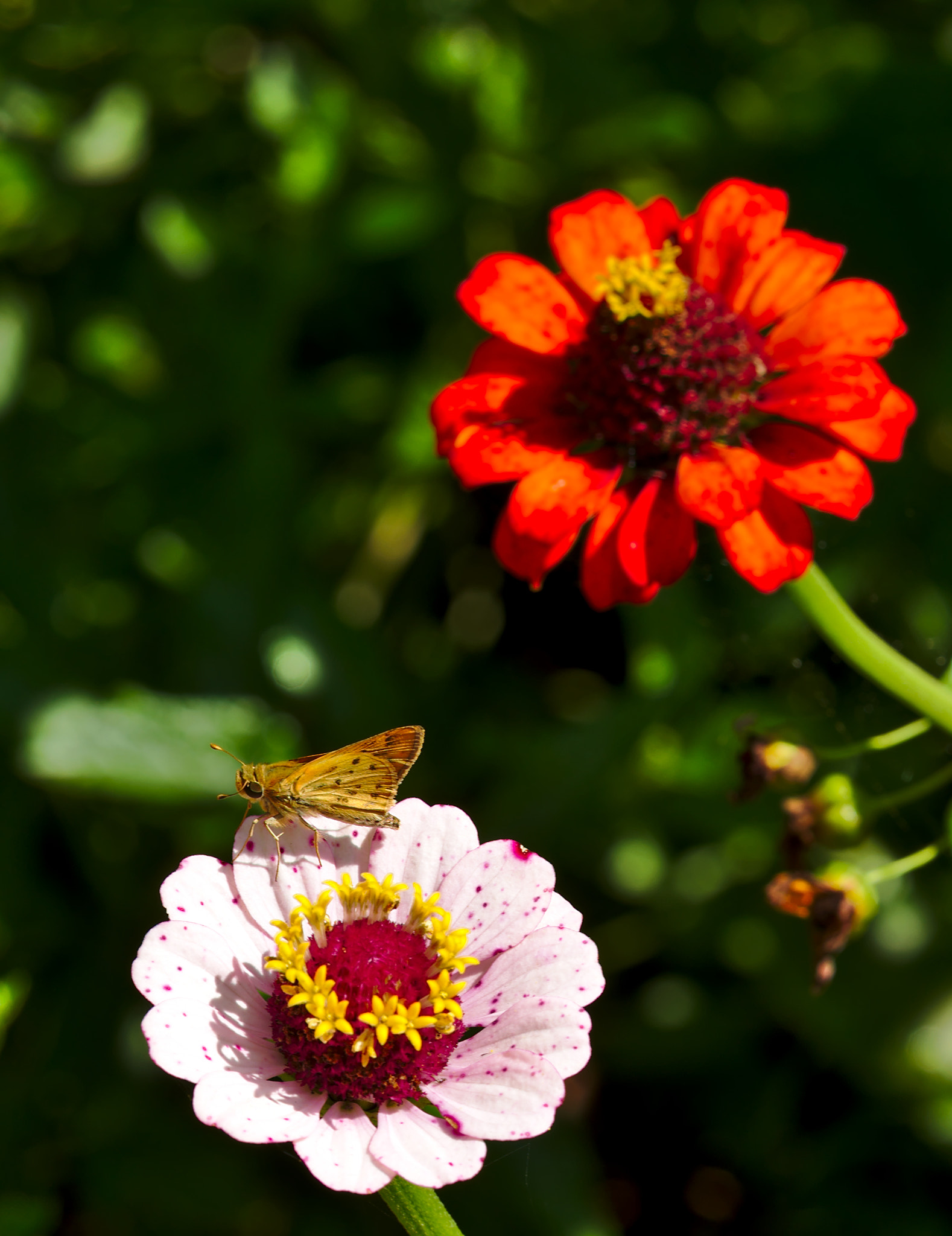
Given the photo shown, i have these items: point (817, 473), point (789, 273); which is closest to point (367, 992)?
point (817, 473)

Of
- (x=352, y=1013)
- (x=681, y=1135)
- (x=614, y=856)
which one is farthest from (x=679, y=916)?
(x=352, y=1013)

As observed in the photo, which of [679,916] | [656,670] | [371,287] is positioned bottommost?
[679,916]

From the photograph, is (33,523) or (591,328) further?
(33,523)

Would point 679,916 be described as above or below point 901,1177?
above

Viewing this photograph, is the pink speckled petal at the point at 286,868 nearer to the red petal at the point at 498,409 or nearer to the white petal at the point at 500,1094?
the white petal at the point at 500,1094

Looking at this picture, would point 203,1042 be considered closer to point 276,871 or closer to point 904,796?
point 276,871

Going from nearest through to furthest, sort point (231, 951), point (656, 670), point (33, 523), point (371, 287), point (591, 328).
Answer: point (231, 951) → point (591, 328) → point (656, 670) → point (33, 523) → point (371, 287)

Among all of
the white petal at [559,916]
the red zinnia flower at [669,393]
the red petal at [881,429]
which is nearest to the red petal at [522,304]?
the red zinnia flower at [669,393]

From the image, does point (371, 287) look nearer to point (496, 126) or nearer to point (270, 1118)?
point (496, 126)
